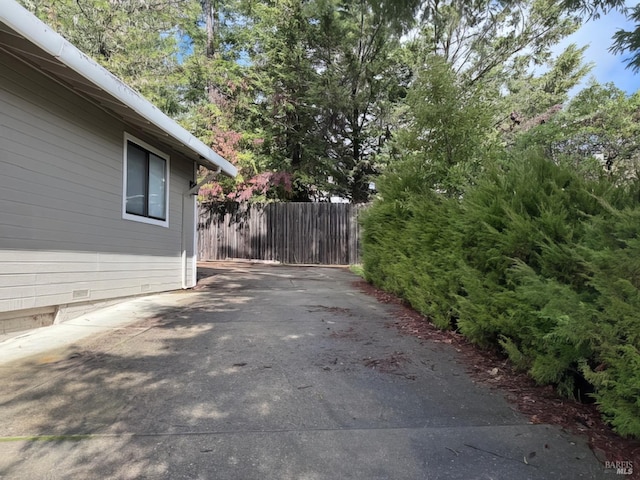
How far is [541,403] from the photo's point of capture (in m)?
2.86

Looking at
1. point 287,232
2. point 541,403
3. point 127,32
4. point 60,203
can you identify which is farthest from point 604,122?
point 127,32

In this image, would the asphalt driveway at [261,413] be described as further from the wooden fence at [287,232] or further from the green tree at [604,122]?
the green tree at [604,122]

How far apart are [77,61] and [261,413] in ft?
13.4

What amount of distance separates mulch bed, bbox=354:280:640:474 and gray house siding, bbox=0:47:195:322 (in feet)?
15.0

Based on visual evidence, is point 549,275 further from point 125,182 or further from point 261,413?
point 125,182

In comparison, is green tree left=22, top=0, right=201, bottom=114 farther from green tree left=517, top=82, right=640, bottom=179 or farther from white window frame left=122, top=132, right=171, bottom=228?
green tree left=517, top=82, right=640, bottom=179

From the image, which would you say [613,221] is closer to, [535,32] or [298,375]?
[298,375]

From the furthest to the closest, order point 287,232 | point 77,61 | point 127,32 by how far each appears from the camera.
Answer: point 287,232
point 127,32
point 77,61

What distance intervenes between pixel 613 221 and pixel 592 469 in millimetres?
1373

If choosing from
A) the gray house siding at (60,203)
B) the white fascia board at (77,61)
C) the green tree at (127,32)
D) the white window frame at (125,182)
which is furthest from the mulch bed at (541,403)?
the green tree at (127,32)

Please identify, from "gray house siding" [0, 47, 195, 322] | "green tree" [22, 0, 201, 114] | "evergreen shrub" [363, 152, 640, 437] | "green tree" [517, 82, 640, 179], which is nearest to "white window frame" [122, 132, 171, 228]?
"gray house siding" [0, 47, 195, 322]

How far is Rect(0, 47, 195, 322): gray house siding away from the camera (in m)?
4.31

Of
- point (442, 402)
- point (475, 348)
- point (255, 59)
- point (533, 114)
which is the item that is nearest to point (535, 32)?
point (533, 114)

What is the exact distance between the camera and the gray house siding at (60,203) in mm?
4309
